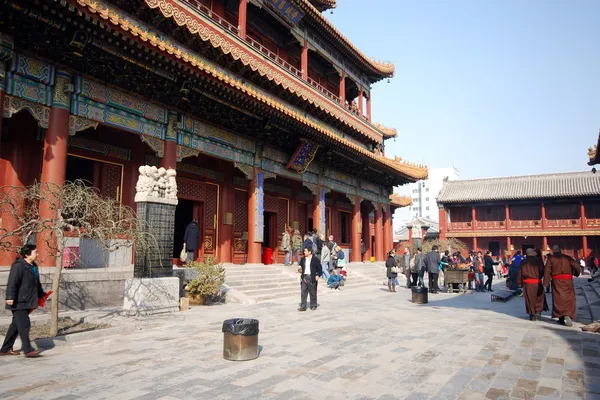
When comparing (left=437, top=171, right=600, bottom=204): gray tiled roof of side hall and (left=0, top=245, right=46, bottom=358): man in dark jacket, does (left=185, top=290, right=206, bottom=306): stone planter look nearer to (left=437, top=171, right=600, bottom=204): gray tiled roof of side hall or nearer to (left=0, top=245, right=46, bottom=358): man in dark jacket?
(left=0, top=245, right=46, bottom=358): man in dark jacket

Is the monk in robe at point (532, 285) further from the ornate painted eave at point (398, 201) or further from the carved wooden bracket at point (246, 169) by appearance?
the ornate painted eave at point (398, 201)

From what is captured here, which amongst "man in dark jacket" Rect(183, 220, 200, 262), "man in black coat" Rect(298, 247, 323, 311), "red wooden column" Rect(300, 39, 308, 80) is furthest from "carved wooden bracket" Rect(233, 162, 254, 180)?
"red wooden column" Rect(300, 39, 308, 80)

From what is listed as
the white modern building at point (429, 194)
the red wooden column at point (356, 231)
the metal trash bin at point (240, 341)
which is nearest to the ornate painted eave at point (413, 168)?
the red wooden column at point (356, 231)

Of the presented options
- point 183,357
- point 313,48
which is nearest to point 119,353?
point 183,357

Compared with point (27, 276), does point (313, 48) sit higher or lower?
higher

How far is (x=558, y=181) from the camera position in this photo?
122 ft

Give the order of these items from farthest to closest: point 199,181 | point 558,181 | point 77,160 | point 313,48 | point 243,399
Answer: point 558,181
point 313,48
point 199,181
point 77,160
point 243,399

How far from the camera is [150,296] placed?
8.15 m

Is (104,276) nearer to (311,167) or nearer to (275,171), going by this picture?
(275,171)

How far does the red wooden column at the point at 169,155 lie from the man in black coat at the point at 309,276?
4.38 meters

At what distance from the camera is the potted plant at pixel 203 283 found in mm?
9508

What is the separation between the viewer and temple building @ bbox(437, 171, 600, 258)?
3422 cm

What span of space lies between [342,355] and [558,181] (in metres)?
39.4

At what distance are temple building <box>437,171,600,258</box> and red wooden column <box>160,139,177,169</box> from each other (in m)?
29.0
